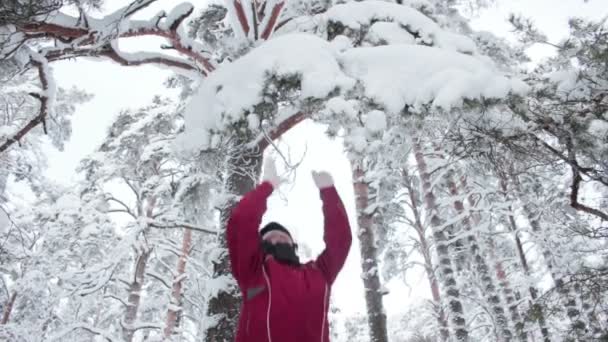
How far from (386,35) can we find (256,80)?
179 cm

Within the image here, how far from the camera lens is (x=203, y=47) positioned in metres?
6.27

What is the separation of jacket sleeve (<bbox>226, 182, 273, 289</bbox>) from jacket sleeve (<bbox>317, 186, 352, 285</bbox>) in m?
0.51

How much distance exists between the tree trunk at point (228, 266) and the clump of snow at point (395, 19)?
6.28 feet

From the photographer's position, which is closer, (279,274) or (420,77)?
(279,274)

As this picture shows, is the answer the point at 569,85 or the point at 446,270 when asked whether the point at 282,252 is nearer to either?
the point at 569,85

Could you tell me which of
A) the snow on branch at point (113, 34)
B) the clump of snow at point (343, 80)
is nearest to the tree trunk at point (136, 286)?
the snow on branch at point (113, 34)

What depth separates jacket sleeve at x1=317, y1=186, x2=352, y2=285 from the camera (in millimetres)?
2934

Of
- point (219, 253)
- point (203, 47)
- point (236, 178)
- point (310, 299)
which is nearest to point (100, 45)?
point (203, 47)

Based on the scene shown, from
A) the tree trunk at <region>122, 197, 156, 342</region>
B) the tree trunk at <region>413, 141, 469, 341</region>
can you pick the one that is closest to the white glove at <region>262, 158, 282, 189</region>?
the tree trunk at <region>413, 141, 469, 341</region>

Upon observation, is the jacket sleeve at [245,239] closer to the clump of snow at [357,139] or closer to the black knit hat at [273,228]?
the black knit hat at [273,228]

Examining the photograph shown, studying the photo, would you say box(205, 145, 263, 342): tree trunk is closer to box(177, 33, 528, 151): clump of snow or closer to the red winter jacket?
box(177, 33, 528, 151): clump of snow

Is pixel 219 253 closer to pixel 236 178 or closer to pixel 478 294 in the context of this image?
pixel 236 178

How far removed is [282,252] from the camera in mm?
2922

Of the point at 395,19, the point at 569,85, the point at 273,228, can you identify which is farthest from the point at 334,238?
the point at 395,19
